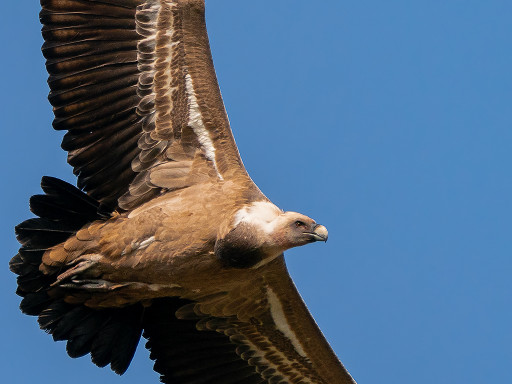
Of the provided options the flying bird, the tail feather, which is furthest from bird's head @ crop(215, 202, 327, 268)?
the tail feather

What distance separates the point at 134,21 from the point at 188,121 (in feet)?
3.64

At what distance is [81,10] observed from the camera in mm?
10000

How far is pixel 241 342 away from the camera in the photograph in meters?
10.5

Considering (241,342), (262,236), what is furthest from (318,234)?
(241,342)

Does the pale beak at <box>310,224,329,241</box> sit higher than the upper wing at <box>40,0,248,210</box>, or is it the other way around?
the upper wing at <box>40,0,248,210</box>

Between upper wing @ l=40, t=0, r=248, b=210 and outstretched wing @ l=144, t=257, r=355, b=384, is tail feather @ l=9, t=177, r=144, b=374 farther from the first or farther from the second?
outstretched wing @ l=144, t=257, r=355, b=384

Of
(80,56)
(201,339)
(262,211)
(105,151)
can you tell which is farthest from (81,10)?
(201,339)

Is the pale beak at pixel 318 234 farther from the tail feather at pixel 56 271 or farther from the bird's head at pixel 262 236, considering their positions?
the tail feather at pixel 56 271

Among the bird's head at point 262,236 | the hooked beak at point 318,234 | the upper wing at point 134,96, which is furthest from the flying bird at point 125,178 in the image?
the hooked beak at point 318,234

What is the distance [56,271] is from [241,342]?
2.00 meters

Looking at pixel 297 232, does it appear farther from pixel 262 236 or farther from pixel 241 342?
pixel 241 342

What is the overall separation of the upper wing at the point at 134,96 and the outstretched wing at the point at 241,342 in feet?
4.22

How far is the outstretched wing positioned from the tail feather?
63 centimetres

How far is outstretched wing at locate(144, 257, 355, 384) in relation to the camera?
10.2 meters
